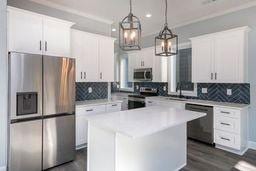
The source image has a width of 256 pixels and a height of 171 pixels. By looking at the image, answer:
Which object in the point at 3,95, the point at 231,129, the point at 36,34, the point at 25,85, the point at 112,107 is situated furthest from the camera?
the point at 112,107

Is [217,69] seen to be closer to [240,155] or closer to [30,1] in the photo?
[240,155]

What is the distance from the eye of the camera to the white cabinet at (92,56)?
3656 millimetres

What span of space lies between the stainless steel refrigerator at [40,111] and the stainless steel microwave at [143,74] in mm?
2788

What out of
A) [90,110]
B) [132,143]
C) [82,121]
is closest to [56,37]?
[90,110]

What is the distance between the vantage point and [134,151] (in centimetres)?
210

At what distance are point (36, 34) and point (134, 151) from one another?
2466 mm

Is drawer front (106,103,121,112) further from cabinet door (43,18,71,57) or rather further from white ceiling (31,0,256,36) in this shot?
white ceiling (31,0,256,36)

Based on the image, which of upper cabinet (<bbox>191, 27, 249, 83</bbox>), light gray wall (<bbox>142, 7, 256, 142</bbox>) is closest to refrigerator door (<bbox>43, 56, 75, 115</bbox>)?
upper cabinet (<bbox>191, 27, 249, 83</bbox>)

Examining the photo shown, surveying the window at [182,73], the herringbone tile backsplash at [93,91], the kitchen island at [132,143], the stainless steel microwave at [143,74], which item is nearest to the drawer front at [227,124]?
the window at [182,73]

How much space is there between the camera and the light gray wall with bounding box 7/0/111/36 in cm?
332

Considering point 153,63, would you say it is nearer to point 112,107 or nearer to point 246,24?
point 112,107

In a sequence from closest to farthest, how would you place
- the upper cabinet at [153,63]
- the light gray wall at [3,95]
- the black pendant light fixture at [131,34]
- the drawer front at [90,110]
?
the black pendant light fixture at [131,34]
the light gray wall at [3,95]
the drawer front at [90,110]
the upper cabinet at [153,63]

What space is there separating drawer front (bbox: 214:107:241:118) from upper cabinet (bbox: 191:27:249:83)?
2.01ft

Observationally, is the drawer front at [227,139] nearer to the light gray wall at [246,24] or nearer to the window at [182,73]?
the light gray wall at [246,24]
